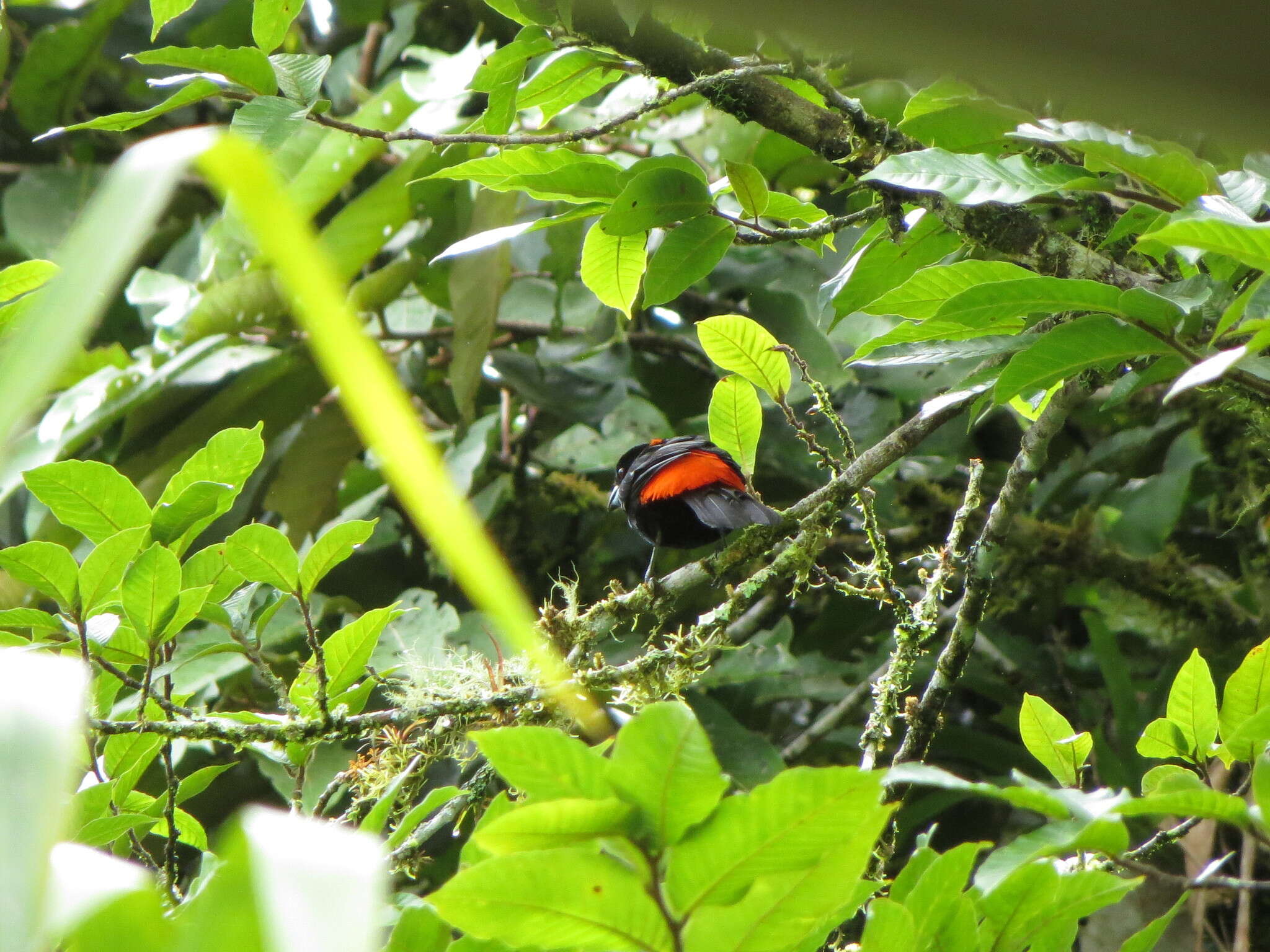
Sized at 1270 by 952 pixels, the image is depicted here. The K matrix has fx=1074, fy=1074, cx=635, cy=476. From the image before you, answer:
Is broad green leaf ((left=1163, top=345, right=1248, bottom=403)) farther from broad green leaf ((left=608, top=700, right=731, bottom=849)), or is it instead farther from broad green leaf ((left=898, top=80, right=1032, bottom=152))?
broad green leaf ((left=898, top=80, right=1032, bottom=152))

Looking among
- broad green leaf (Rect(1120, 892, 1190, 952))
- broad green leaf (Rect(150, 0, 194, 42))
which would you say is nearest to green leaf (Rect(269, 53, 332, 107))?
broad green leaf (Rect(150, 0, 194, 42))

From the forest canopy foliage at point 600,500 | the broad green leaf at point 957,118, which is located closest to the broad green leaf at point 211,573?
the forest canopy foliage at point 600,500

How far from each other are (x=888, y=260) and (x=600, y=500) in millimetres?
1834

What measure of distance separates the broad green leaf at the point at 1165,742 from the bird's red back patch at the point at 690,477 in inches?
66.6

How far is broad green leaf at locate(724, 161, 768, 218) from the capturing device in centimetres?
186

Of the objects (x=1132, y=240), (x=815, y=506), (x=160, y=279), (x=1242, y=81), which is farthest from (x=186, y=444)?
(x=1242, y=81)

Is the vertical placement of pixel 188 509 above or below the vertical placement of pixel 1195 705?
above

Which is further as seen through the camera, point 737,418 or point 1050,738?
point 737,418

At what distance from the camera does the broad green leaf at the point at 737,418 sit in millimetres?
2008

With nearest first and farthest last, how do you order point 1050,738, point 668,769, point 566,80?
point 668,769
point 1050,738
point 566,80

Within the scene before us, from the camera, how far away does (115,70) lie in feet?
15.7

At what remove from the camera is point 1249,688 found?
4.51 feet

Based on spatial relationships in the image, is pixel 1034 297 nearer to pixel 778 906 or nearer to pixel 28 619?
pixel 778 906

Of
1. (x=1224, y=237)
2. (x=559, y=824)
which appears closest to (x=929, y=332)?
(x=1224, y=237)
